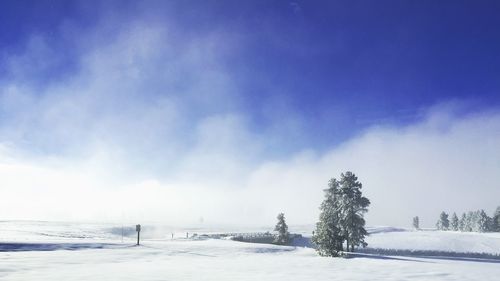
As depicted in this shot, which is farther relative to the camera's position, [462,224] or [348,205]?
[462,224]

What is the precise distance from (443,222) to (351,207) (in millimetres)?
116592

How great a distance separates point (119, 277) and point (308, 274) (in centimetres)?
808

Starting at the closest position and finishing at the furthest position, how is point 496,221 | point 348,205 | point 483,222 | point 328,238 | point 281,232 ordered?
point 328,238 < point 348,205 < point 281,232 < point 496,221 < point 483,222

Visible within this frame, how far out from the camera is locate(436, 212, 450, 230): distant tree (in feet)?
488

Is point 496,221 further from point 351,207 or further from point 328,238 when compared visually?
point 328,238

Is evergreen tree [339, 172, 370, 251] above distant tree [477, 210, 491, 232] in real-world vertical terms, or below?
above

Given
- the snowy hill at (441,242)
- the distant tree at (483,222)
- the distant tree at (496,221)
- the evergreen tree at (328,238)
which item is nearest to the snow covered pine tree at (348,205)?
the evergreen tree at (328,238)

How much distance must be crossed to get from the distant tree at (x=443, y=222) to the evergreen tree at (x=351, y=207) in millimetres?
114394

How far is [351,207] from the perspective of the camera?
51719mm

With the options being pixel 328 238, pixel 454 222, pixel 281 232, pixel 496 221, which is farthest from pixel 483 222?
pixel 328 238

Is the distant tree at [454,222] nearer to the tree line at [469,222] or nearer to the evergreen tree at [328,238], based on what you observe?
the tree line at [469,222]

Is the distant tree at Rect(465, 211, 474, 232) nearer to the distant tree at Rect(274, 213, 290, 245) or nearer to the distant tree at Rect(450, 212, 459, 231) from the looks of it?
the distant tree at Rect(450, 212, 459, 231)

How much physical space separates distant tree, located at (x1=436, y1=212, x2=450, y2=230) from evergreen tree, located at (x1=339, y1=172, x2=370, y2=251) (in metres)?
114

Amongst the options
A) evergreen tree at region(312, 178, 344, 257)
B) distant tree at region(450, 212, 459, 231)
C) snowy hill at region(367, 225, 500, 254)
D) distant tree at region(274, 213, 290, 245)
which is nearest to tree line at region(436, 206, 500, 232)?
distant tree at region(450, 212, 459, 231)
